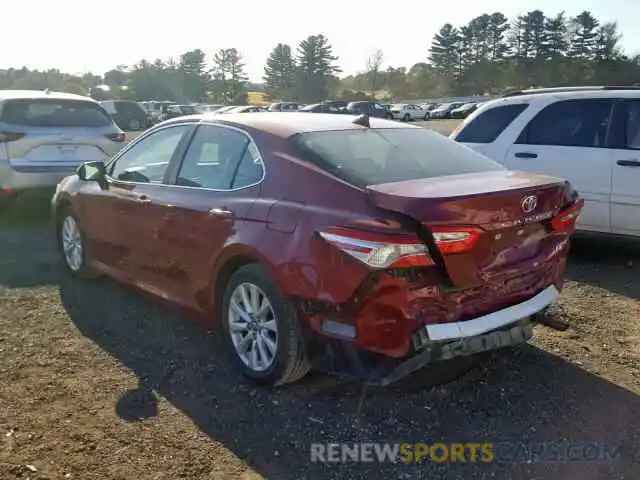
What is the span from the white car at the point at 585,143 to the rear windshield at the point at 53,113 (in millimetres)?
5232

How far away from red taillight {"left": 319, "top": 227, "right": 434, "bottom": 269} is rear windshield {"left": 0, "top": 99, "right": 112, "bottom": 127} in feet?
21.7

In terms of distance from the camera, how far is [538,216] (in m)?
3.42

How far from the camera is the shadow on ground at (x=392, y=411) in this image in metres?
2.99

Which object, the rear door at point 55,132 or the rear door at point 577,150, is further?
the rear door at point 55,132

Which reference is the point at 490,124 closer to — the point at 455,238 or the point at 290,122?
the point at 290,122

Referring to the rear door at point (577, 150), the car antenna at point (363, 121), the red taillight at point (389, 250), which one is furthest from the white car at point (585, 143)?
the red taillight at point (389, 250)

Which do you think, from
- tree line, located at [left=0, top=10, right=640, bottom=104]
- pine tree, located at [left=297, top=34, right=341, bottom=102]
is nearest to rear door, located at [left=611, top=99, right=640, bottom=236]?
tree line, located at [left=0, top=10, right=640, bottom=104]

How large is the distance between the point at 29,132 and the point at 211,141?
4.85 m

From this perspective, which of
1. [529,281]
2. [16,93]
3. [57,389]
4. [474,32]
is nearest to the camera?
[529,281]

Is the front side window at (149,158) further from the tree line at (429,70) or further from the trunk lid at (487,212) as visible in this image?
the tree line at (429,70)

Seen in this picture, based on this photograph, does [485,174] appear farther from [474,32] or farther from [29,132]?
[474,32]

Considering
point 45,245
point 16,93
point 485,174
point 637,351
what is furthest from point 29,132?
point 637,351

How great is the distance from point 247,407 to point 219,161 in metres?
1.57

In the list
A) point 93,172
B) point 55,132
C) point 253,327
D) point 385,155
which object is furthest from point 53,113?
point 385,155
